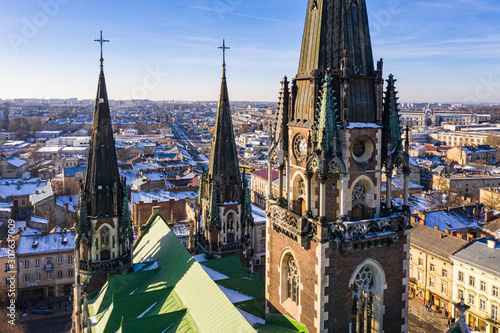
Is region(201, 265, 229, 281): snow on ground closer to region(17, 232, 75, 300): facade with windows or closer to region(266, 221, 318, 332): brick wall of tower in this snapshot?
region(266, 221, 318, 332): brick wall of tower

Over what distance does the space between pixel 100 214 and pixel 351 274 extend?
2134cm

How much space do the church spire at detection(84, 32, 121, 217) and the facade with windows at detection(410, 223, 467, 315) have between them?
4069 cm

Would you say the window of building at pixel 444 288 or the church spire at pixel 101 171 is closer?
the church spire at pixel 101 171

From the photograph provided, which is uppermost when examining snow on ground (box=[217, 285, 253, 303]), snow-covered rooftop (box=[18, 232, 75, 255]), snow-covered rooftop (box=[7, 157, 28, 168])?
snow-covered rooftop (box=[7, 157, 28, 168])

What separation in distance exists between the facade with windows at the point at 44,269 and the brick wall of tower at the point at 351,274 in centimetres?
4540

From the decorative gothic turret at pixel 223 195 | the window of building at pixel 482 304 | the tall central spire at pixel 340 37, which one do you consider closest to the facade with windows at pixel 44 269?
the decorative gothic turret at pixel 223 195

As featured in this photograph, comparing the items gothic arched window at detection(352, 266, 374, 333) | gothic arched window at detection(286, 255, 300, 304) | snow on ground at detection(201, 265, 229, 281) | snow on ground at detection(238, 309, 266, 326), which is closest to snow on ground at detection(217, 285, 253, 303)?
snow on ground at detection(238, 309, 266, 326)

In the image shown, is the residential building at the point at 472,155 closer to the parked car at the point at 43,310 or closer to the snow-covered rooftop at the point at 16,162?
the parked car at the point at 43,310

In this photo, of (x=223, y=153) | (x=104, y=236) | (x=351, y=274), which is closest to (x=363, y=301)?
(x=351, y=274)

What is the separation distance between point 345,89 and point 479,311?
40364 millimetres

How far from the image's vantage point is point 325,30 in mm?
19469

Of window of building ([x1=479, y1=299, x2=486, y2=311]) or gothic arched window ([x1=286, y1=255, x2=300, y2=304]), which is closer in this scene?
gothic arched window ([x1=286, y1=255, x2=300, y2=304])

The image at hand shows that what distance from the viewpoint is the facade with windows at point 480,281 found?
1779 inches

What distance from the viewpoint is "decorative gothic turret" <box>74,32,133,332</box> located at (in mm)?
32312
